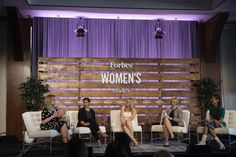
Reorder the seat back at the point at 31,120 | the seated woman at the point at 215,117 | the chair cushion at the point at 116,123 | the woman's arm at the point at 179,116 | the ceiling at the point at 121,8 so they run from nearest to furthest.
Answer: the seat back at the point at 31,120, the seated woman at the point at 215,117, the woman's arm at the point at 179,116, the chair cushion at the point at 116,123, the ceiling at the point at 121,8

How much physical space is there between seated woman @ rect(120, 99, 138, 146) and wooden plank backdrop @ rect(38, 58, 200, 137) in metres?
0.90

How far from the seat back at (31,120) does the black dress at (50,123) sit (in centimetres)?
22

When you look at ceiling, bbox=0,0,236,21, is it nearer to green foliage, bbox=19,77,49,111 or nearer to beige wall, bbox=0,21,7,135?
beige wall, bbox=0,21,7,135

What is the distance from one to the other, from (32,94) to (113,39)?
267 centimetres

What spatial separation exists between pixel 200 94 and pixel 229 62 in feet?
5.15

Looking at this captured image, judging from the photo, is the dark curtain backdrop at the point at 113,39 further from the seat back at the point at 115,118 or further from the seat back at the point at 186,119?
the seat back at the point at 186,119

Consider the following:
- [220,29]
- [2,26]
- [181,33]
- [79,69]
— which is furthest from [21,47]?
[220,29]

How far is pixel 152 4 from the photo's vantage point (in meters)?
8.83

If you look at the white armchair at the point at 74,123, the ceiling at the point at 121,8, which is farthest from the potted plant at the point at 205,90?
the white armchair at the point at 74,123

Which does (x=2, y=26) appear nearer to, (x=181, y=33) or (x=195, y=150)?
(x=181, y=33)

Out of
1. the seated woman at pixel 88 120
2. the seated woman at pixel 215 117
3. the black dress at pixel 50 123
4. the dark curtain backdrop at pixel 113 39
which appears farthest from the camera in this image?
the dark curtain backdrop at pixel 113 39

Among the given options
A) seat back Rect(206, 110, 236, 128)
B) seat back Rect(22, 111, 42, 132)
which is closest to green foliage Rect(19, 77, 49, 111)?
seat back Rect(22, 111, 42, 132)

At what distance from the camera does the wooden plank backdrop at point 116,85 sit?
30.5 ft

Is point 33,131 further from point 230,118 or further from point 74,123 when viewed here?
point 230,118
